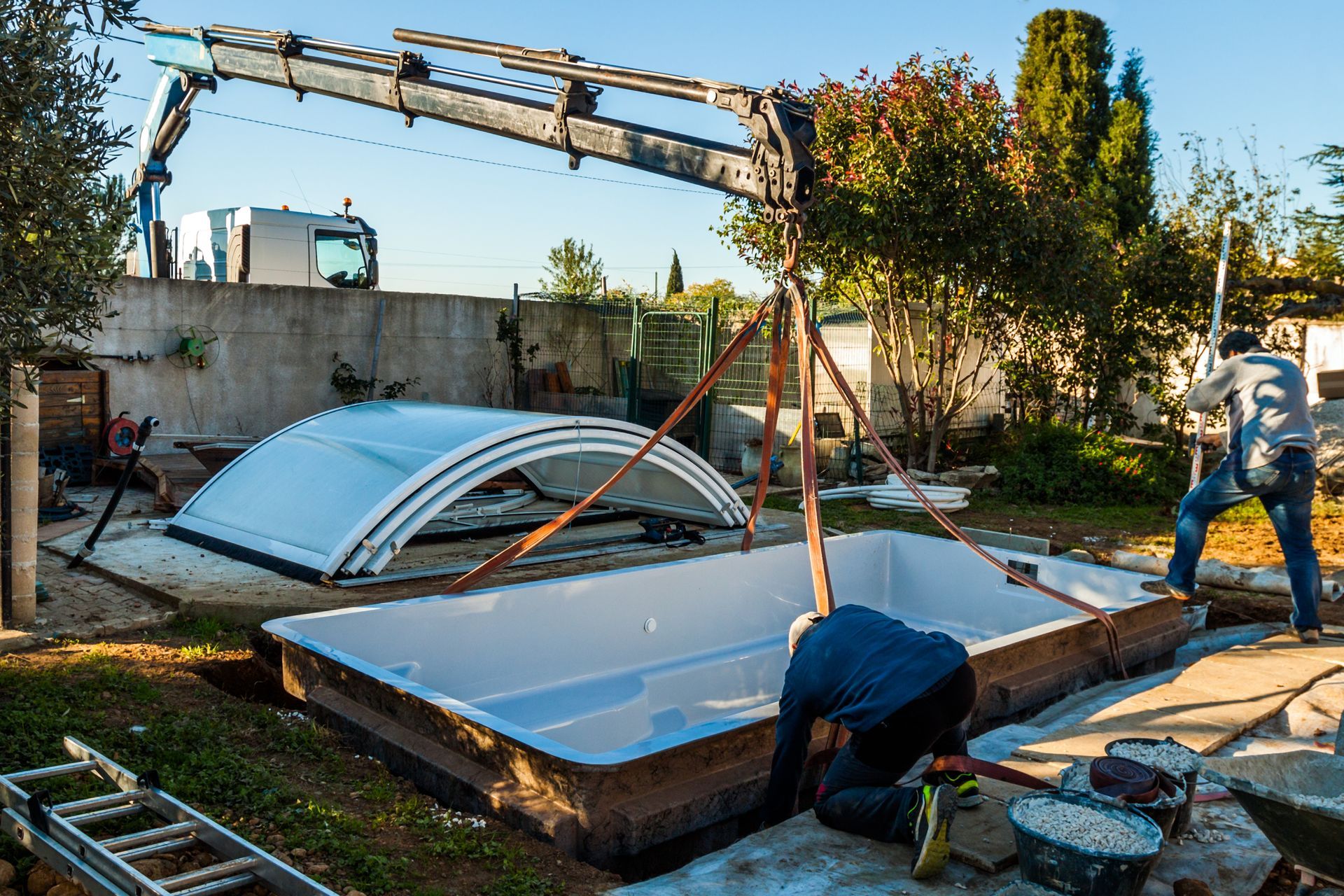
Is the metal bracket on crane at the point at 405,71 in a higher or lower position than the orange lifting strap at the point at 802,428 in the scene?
higher

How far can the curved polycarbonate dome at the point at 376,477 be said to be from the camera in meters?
7.35

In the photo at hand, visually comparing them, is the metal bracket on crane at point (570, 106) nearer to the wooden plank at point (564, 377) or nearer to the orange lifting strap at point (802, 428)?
the orange lifting strap at point (802, 428)

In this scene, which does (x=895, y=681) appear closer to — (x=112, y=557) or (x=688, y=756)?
(x=688, y=756)

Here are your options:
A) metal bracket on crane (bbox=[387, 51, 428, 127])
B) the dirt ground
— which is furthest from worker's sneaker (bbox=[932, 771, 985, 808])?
metal bracket on crane (bbox=[387, 51, 428, 127])

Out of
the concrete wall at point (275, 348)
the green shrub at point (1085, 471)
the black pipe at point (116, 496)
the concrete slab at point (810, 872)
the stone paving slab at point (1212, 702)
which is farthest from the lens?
the concrete wall at point (275, 348)

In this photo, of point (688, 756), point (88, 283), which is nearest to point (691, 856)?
point (688, 756)

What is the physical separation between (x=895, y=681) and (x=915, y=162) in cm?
933

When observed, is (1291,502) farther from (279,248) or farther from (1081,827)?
(279,248)

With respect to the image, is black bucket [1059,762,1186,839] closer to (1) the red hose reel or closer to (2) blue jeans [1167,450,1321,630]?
(2) blue jeans [1167,450,1321,630]

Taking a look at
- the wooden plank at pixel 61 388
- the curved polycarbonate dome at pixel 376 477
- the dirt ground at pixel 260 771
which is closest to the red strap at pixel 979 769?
the dirt ground at pixel 260 771

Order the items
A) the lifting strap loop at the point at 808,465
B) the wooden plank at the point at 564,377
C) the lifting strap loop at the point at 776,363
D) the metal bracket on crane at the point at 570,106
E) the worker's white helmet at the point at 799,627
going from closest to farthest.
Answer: the worker's white helmet at the point at 799,627 → the lifting strap loop at the point at 808,465 → the lifting strap loop at the point at 776,363 → the metal bracket on crane at the point at 570,106 → the wooden plank at the point at 564,377

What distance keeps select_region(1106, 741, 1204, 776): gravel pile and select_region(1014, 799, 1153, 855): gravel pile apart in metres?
0.59

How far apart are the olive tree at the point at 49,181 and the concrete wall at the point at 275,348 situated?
30.1 ft

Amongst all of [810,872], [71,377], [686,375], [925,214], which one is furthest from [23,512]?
[686,375]
